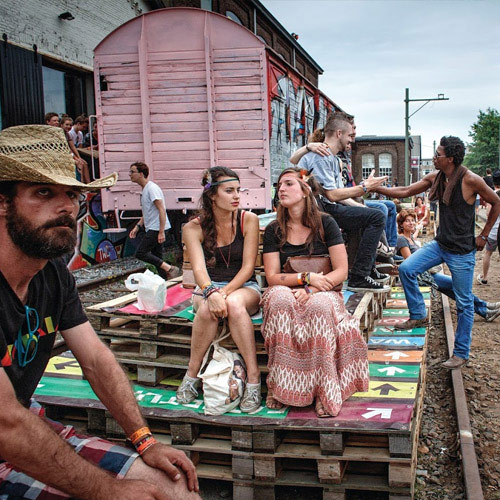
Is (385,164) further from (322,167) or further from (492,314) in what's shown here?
(322,167)

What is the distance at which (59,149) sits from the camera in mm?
2156

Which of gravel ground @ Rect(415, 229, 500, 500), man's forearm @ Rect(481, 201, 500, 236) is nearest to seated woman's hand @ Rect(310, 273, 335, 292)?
gravel ground @ Rect(415, 229, 500, 500)

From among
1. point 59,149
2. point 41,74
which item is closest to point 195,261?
point 59,149

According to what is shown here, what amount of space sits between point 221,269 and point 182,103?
258 inches

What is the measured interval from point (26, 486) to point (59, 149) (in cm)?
131

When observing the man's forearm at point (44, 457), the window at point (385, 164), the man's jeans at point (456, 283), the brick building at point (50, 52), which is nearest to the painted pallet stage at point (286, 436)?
the man's forearm at point (44, 457)

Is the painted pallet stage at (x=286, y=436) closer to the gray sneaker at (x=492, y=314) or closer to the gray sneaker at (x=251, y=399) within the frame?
the gray sneaker at (x=251, y=399)

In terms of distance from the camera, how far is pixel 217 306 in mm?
3488

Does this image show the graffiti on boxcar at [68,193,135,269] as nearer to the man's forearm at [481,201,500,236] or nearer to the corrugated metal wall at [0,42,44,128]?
the corrugated metal wall at [0,42,44,128]

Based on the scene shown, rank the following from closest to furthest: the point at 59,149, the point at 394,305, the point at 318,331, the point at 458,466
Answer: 1. the point at 59,149
2. the point at 318,331
3. the point at 458,466
4. the point at 394,305

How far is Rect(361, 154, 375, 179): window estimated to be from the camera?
52.3m

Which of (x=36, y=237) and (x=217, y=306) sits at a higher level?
(x=36, y=237)

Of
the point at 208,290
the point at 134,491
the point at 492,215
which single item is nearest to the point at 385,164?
the point at 492,215

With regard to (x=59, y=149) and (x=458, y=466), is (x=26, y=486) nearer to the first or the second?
(x=59, y=149)
